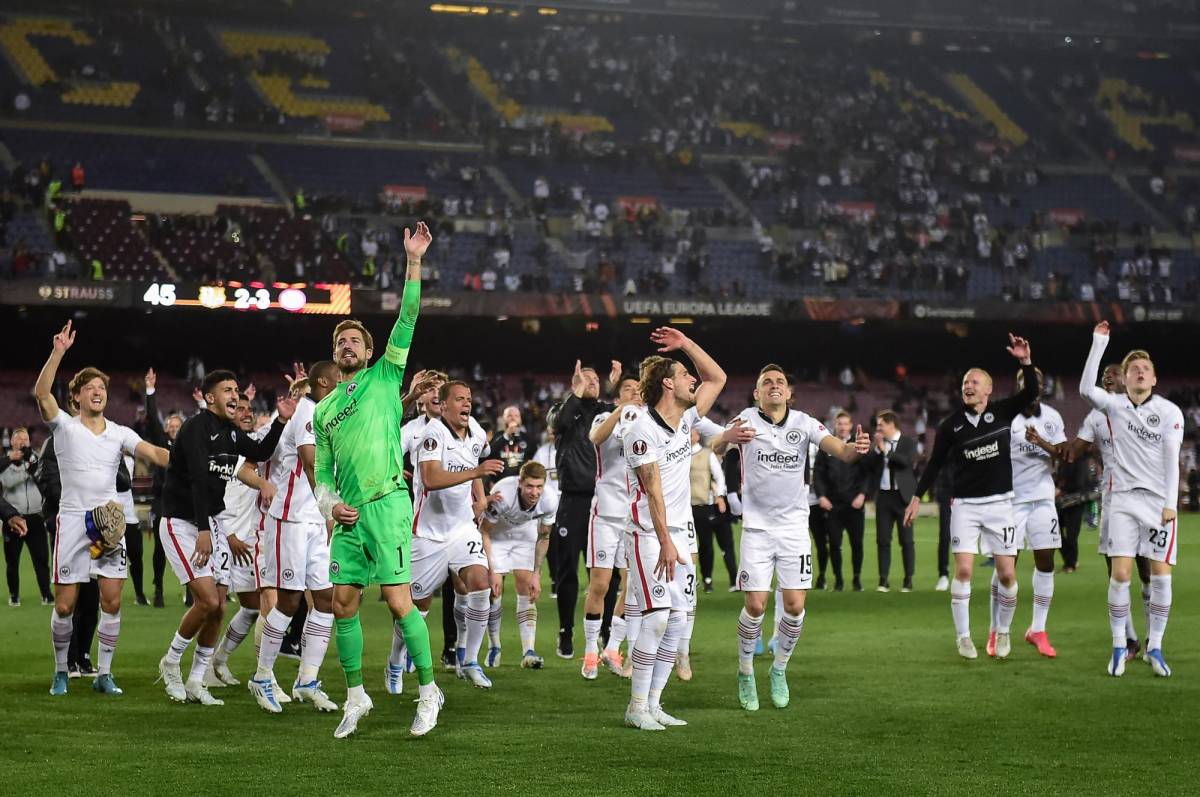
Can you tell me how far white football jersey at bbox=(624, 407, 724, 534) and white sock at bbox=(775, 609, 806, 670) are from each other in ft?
3.28

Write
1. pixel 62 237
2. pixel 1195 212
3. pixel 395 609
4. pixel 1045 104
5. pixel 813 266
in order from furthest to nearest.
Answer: pixel 1045 104 → pixel 1195 212 → pixel 813 266 → pixel 62 237 → pixel 395 609

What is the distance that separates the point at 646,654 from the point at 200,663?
3.14 meters

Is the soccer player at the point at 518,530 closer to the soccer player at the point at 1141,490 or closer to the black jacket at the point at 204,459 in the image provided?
the black jacket at the point at 204,459

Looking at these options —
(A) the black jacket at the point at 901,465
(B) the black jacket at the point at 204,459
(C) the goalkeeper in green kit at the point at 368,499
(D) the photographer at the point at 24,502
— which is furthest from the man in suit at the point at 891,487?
(C) the goalkeeper in green kit at the point at 368,499

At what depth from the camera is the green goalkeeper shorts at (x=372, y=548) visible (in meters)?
8.07

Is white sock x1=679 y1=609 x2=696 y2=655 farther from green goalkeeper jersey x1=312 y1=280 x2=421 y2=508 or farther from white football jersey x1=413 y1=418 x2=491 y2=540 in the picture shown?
green goalkeeper jersey x1=312 y1=280 x2=421 y2=508

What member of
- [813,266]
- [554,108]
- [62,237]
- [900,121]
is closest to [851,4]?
[900,121]

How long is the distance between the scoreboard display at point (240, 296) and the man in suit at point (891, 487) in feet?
70.5

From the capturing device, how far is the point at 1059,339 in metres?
45.2

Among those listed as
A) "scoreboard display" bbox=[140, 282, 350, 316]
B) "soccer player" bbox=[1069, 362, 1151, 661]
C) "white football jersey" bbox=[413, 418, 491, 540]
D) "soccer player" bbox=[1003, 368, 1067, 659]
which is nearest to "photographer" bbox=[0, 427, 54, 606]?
"white football jersey" bbox=[413, 418, 491, 540]

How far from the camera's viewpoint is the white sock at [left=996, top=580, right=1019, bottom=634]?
463 inches

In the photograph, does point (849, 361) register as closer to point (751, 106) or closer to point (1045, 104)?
point (751, 106)

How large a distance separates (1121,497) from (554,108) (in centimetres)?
4341

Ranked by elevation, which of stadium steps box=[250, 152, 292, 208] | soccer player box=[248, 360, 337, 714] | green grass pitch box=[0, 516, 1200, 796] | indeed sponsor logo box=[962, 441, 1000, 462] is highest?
stadium steps box=[250, 152, 292, 208]
